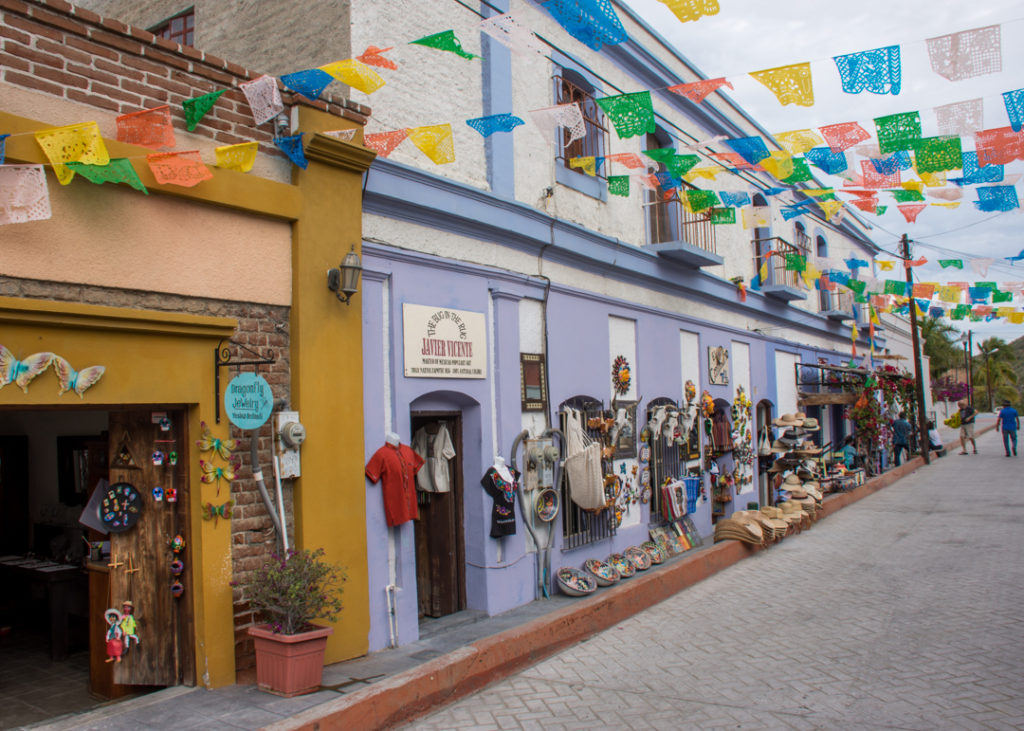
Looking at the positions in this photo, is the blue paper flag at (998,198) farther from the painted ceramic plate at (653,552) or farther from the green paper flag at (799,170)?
the painted ceramic plate at (653,552)

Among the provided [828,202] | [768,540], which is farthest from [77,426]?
[828,202]

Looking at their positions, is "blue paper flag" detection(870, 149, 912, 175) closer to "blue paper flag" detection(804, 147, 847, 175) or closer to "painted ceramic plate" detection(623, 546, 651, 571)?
"blue paper flag" detection(804, 147, 847, 175)

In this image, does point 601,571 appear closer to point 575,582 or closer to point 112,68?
point 575,582

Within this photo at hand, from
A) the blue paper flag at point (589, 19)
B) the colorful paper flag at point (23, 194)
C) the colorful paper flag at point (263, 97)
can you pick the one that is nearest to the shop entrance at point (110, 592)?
the colorful paper flag at point (23, 194)

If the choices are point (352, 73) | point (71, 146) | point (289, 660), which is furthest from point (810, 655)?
point (71, 146)

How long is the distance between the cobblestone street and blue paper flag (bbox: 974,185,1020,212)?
4607 mm

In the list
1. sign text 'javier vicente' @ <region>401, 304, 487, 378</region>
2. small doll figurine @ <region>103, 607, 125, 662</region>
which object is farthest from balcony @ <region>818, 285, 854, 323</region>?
small doll figurine @ <region>103, 607, 125, 662</region>

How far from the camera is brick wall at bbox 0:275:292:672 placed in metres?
5.62

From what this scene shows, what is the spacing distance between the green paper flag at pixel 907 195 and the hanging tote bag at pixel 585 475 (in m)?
5.47

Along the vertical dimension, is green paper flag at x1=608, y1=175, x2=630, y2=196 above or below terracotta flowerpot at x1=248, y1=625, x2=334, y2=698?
above

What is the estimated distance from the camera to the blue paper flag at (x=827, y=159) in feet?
30.5

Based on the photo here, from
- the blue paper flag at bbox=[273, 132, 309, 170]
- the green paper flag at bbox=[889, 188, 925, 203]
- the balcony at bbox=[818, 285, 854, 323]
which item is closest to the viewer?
the blue paper flag at bbox=[273, 132, 309, 170]

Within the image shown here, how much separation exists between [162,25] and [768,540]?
1092 cm

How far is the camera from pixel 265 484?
19.5 feet
